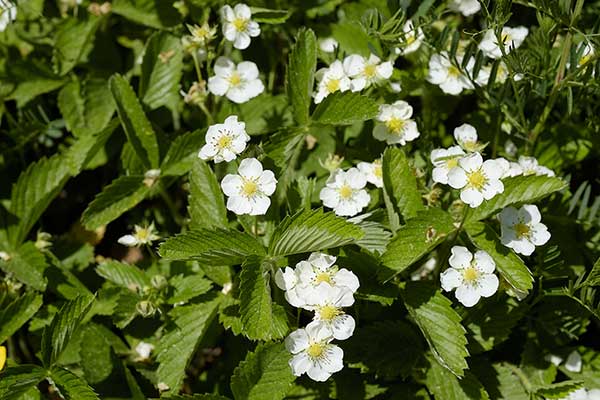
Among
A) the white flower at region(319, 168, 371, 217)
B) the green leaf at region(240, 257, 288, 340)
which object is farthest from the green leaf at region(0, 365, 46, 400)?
the white flower at region(319, 168, 371, 217)

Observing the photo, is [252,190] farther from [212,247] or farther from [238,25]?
[238,25]

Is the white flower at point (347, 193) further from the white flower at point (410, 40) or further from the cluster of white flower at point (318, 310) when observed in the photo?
the white flower at point (410, 40)

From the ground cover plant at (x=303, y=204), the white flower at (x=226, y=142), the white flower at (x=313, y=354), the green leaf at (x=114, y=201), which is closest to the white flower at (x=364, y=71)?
the ground cover plant at (x=303, y=204)

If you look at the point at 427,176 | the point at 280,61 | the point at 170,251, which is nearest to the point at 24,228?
the point at 170,251

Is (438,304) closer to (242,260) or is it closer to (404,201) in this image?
(404,201)

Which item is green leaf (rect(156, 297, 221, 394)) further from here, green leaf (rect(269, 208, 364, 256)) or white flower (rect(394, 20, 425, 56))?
white flower (rect(394, 20, 425, 56))

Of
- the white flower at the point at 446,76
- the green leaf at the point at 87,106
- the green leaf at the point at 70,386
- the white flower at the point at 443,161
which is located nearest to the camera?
the green leaf at the point at 70,386
